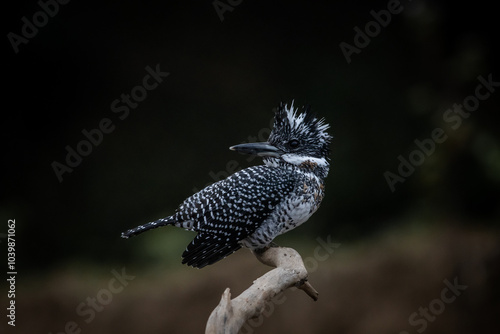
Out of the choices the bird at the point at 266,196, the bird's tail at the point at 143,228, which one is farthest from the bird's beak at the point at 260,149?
the bird's tail at the point at 143,228

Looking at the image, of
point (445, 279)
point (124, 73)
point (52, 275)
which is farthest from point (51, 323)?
point (445, 279)

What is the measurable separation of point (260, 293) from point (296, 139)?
667 millimetres

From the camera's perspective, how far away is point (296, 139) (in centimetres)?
227

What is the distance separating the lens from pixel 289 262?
2.20 metres

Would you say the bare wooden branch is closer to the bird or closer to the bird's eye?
the bird

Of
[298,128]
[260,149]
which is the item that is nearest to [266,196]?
[260,149]

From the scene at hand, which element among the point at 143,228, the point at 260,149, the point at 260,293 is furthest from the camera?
the point at 260,149

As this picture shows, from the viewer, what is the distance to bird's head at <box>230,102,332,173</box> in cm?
226

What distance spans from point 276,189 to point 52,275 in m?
2.69

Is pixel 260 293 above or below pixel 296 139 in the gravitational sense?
below

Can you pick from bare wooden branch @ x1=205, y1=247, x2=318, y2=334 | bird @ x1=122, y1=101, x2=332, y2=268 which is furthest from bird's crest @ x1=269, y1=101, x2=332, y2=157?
bare wooden branch @ x1=205, y1=247, x2=318, y2=334

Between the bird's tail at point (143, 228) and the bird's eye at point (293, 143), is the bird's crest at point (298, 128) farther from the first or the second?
the bird's tail at point (143, 228)

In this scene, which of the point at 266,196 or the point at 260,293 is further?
the point at 266,196

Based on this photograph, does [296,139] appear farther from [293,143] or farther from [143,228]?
[143,228]
